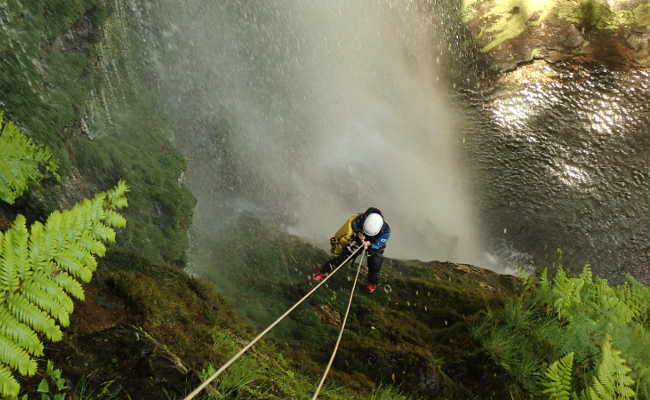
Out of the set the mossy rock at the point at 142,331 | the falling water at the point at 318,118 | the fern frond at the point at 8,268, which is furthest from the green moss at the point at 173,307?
the falling water at the point at 318,118

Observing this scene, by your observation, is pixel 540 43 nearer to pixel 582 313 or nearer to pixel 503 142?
pixel 503 142

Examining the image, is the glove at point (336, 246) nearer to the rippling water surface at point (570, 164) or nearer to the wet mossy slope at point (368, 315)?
the wet mossy slope at point (368, 315)

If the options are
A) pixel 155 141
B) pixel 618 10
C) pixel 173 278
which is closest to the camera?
pixel 173 278

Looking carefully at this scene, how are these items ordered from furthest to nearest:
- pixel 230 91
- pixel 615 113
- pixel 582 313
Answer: pixel 615 113, pixel 230 91, pixel 582 313

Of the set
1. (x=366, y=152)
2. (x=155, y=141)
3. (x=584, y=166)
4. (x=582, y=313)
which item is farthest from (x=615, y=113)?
(x=155, y=141)

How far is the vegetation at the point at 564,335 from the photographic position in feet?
12.9

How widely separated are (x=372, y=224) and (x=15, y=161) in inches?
173

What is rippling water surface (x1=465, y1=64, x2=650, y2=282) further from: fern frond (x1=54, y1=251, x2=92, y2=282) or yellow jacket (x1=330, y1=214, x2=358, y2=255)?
fern frond (x1=54, y1=251, x2=92, y2=282)

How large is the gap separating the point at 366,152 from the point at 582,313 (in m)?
9.83

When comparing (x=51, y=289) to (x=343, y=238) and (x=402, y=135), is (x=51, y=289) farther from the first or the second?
(x=402, y=135)

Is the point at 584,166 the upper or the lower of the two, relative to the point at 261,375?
upper

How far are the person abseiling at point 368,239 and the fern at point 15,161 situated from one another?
13.6 ft

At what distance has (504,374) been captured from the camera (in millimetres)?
4191

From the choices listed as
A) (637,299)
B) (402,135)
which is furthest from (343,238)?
(402,135)
